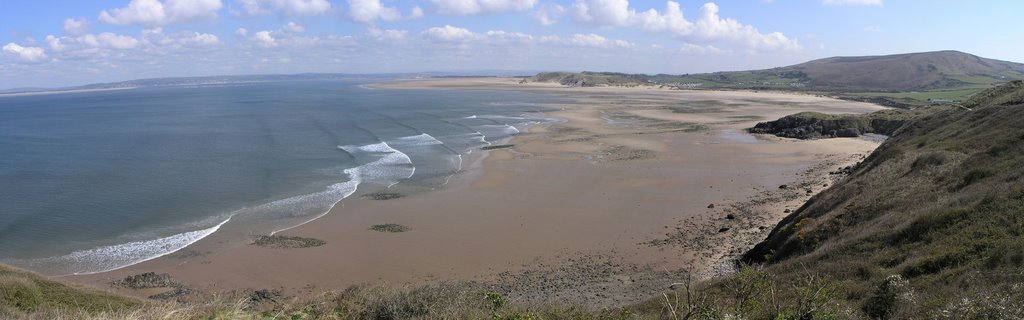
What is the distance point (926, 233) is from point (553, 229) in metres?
14.2

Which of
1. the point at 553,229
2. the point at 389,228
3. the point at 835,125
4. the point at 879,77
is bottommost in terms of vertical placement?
the point at 389,228

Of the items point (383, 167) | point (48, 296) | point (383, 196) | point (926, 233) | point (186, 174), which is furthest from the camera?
point (383, 167)

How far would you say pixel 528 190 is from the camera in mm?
33062

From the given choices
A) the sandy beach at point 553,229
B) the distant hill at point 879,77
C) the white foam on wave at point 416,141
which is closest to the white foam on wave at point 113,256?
the sandy beach at point 553,229

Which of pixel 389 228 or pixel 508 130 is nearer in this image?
pixel 389 228

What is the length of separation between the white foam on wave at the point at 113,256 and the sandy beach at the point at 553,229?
2.53ft

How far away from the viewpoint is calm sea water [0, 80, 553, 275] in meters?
25.1

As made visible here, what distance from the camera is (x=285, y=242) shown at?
78.6 ft

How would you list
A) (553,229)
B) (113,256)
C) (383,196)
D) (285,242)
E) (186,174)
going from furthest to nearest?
(186,174)
(383,196)
(553,229)
(285,242)
(113,256)

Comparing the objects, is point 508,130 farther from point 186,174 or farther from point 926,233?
point 926,233

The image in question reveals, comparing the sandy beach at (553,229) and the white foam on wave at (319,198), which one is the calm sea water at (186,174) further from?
the sandy beach at (553,229)

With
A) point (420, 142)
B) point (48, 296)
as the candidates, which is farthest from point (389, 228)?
point (420, 142)

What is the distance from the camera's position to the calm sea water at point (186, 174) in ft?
82.3

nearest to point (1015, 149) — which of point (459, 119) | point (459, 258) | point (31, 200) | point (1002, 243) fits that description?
point (1002, 243)
